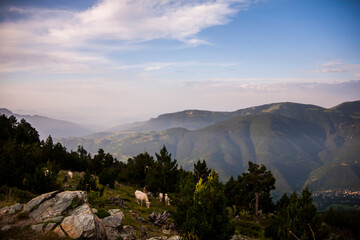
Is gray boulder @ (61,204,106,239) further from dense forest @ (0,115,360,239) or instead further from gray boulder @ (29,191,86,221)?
dense forest @ (0,115,360,239)

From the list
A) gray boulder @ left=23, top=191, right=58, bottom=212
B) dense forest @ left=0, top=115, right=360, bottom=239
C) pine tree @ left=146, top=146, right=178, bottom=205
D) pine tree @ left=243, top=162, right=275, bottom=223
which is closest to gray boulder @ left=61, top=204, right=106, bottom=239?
gray boulder @ left=23, top=191, right=58, bottom=212

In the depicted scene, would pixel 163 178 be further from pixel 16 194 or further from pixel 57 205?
pixel 57 205

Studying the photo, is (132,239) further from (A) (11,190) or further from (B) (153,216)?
(A) (11,190)

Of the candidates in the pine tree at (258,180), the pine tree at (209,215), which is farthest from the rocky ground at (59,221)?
the pine tree at (258,180)

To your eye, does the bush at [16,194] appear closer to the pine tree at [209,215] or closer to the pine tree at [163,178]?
the pine tree at [209,215]

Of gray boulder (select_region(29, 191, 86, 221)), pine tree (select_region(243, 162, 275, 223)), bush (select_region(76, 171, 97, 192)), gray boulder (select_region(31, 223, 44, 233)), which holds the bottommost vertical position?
pine tree (select_region(243, 162, 275, 223))

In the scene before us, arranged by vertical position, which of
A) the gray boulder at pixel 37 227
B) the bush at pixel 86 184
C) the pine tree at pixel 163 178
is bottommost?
the pine tree at pixel 163 178

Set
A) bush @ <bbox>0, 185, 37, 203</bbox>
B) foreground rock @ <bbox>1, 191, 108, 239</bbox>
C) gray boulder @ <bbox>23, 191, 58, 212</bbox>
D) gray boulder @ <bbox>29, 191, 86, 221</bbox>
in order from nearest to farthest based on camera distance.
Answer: foreground rock @ <bbox>1, 191, 108, 239</bbox> → gray boulder @ <bbox>29, 191, 86, 221</bbox> → gray boulder @ <bbox>23, 191, 58, 212</bbox> → bush @ <bbox>0, 185, 37, 203</bbox>

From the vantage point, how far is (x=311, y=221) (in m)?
25.8

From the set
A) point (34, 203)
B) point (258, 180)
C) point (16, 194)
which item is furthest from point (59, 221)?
point (258, 180)

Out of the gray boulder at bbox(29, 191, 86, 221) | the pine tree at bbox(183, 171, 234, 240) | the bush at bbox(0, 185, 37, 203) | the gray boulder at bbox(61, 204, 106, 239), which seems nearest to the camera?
the gray boulder at bbox(61, 204, 106, 239)

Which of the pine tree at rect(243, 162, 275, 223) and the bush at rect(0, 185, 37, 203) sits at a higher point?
the bush at rect(0, 185, 37, 203)

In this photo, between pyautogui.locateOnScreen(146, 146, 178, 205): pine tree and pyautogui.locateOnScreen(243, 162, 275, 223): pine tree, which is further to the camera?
pyautogui.locateOnScreen(243, 162, 275, 223): pine tree

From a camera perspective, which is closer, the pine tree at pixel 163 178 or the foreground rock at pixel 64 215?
the foreground rock at pixel 64 215
